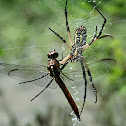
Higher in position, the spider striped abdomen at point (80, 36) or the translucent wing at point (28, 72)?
the spider striped abdomen at point (80, 36)

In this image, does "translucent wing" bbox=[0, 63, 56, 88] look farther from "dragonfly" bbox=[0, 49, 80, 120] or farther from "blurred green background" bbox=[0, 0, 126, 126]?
"blurred green background" bbox=[0, 0, 126, 126]

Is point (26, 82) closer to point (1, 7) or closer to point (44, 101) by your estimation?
point (1, 7)

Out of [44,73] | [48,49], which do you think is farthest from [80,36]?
[48,49]

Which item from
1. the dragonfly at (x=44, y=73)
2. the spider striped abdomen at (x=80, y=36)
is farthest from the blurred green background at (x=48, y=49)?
the dragonfly at (x=44, y=73)

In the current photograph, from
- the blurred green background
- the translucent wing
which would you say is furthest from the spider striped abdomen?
the blurred green background

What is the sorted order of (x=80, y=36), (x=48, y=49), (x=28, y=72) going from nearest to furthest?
(x=28, y=72) < (x=80, y=36) < (x=48, y=49)

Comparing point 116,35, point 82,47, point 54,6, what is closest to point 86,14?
point 54,6

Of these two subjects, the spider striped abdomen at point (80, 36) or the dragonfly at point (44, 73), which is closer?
Result: the dragonfly at point (44, 73)

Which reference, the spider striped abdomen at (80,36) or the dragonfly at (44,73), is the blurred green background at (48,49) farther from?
the dragonfly at (44,73)

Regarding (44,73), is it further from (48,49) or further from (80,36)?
(48,49)
